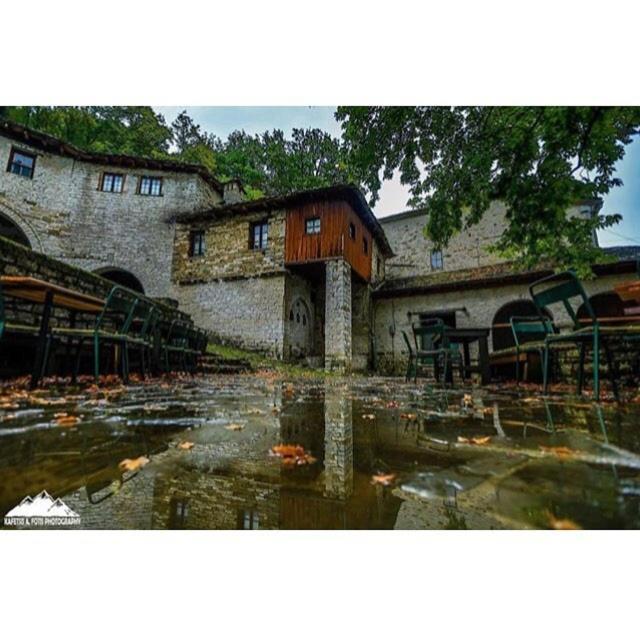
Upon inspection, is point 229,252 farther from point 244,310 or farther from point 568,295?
point 568,295

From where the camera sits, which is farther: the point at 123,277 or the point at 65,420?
the point at 123,277

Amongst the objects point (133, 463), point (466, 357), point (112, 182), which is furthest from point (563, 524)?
point (112, 182)

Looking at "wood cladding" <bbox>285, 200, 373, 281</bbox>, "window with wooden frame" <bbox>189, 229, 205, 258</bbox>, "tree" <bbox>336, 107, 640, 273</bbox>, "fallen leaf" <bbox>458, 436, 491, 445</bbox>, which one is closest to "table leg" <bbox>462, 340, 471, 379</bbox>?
"tree" <bbox>336, 107, 640, 273</bbox>

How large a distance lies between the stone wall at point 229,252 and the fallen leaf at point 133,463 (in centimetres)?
1048

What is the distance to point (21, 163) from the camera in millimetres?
12648

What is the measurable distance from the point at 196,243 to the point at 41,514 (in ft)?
44.5

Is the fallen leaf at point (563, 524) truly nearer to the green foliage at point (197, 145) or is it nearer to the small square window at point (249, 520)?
the small square window at point (249, 520)

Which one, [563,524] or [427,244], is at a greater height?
[427,244]

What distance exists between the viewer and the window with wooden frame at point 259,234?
12047mm

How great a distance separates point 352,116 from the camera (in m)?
4.93

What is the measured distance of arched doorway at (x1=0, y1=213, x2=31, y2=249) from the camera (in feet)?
40.3

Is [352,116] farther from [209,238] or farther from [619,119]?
[209,238]

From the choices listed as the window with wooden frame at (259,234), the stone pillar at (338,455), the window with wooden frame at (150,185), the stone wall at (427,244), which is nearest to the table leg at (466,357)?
the stone pillar at (338,455)

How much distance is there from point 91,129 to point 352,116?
768 inches
